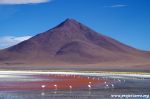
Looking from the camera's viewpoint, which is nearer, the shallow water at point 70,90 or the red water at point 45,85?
the shallow water at point 70,90

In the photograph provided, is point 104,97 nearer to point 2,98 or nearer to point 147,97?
point 147,97

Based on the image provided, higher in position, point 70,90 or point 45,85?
point 45,85

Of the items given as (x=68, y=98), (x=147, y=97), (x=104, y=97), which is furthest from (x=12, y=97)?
(x=147, y=97)

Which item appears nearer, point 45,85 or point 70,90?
point 70,90

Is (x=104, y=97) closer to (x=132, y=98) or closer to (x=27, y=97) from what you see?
(x=132, y=98)

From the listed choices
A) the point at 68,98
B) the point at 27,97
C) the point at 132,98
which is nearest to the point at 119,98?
the point at 132,98

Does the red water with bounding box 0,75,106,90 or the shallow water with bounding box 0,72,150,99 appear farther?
the red water with bounding box 0,75,106,90

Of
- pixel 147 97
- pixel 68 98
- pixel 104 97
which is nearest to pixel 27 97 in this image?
pixel 68 98

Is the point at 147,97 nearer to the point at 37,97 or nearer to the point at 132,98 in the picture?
the point at 132,98
